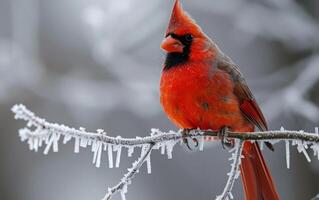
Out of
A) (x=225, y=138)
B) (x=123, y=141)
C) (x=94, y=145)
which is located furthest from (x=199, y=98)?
(x=94, y=145)

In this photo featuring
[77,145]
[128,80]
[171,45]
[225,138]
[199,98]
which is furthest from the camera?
[128,80]

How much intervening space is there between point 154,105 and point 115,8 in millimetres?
1003

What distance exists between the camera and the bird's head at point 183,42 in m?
3.18

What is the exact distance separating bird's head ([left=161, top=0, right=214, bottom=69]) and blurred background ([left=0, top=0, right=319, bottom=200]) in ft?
3.04

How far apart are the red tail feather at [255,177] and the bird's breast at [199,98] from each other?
0.19 m

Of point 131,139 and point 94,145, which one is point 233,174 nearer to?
point 131,139

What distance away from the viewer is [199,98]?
2.98 metres

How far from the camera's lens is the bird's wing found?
10.5ft

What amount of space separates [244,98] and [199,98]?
0.39 meters

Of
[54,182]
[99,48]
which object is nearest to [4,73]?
[99,48]

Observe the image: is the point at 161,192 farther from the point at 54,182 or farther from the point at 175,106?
the point at 175,106

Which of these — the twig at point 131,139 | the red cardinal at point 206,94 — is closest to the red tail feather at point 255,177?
the red cardinal at point 206,94

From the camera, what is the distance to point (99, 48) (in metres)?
5.26

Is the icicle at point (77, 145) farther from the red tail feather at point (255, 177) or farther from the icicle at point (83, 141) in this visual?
the red tail feather at point (255, 177)
